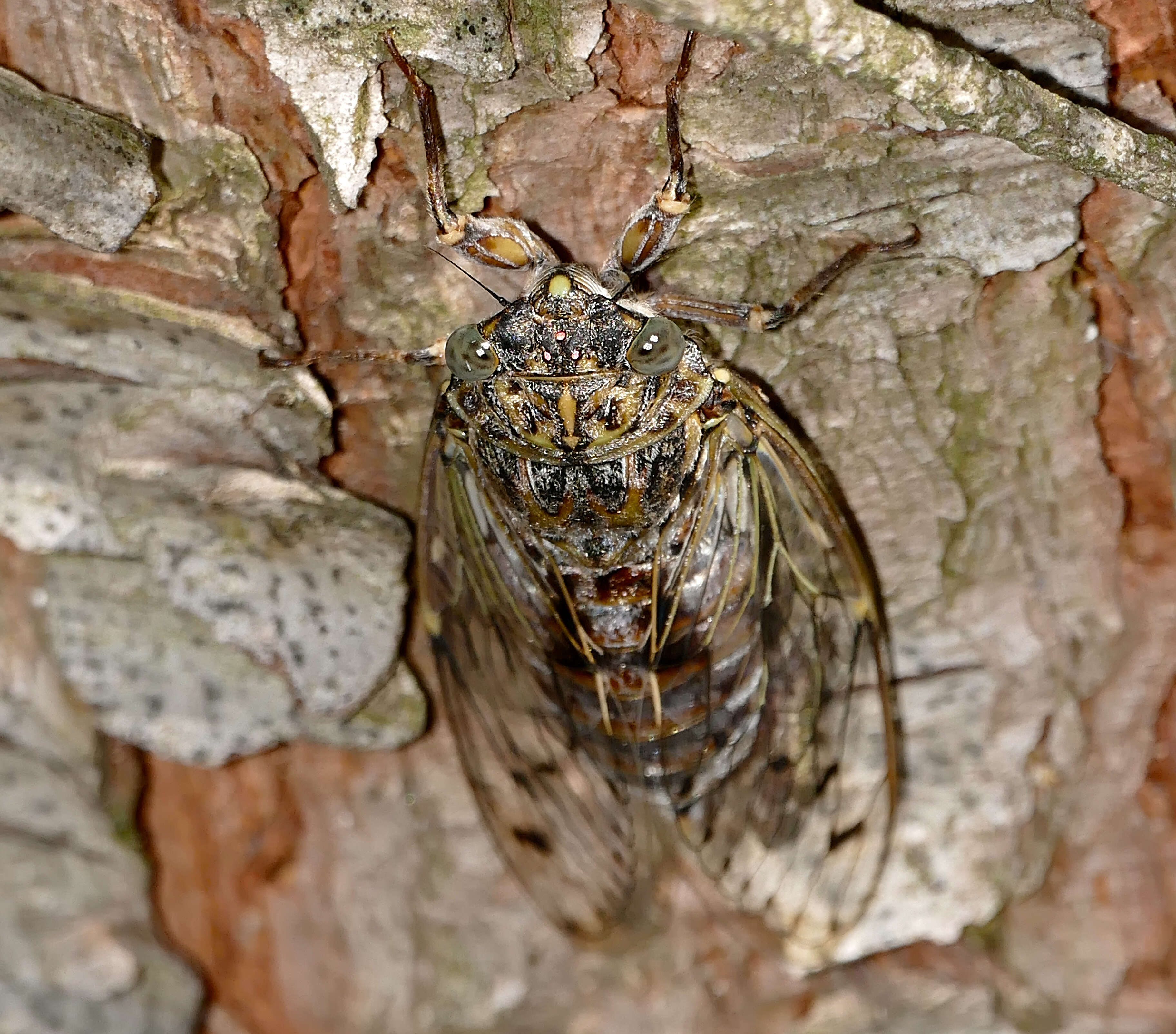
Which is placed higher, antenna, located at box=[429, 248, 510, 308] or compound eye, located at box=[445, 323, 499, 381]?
antenna, located at box=[429, 248, 510, 308]

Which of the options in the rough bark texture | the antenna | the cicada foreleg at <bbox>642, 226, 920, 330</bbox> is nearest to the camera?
the rough bark texture

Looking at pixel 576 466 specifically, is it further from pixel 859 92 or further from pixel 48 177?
pixel 48 177

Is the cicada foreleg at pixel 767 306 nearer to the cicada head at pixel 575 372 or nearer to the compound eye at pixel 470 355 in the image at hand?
the cicada head at pixel 575 372

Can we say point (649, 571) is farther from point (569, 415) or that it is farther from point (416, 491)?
point (416, 491)

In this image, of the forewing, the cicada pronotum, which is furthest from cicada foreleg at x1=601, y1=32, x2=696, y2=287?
the forewing

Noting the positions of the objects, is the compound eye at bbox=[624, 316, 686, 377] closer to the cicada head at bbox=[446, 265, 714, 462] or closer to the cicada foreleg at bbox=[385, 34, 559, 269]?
the cicada head at bbox=[446, 265, 714, 462]

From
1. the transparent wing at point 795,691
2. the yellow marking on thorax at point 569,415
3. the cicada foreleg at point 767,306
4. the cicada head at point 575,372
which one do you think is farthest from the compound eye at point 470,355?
the transparent wing at point 795,691
